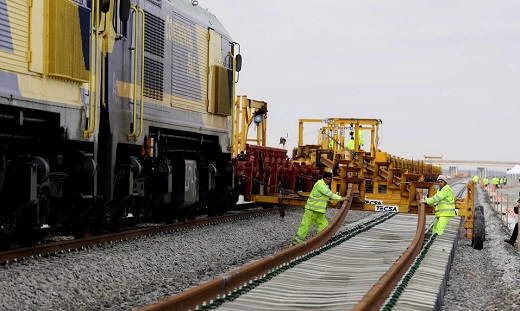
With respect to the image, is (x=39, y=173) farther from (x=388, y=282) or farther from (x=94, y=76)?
(x=388, y=282)

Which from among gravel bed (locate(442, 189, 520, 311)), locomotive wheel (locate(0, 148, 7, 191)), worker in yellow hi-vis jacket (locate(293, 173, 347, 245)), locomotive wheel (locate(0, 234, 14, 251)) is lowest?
gravel bed (locate(442, 189, 520, 311))

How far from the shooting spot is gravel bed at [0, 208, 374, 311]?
25.1 ft

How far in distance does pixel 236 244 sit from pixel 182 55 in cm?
385

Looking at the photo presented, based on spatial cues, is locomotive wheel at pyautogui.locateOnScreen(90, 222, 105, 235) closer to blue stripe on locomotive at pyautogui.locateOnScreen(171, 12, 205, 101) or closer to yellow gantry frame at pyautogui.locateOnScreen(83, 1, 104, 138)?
yellow gantry frame at pyautogui.locateOnScreen(83, 1, 104, 138)

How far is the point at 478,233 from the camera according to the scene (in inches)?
553

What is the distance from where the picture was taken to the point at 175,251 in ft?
37.4

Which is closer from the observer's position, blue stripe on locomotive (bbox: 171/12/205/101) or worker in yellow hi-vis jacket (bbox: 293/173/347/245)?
worker in yellow hi-vis jacket (bbox: 293/173/347/245)

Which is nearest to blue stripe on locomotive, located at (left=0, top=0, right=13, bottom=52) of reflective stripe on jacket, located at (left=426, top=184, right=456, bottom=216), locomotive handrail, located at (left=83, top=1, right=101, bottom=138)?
locomotive handrail, located at (left=83, top=1, right=101, bottom=138)

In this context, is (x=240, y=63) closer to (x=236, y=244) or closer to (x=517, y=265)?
(x=236, y=244)

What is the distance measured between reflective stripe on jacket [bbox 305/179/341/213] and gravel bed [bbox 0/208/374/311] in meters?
0.88

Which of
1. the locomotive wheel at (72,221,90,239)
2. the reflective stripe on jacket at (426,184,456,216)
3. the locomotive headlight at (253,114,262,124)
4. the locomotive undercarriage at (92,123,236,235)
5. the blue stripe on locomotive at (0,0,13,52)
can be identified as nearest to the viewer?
the blue stripe on locomotive at (0,0,13,52)

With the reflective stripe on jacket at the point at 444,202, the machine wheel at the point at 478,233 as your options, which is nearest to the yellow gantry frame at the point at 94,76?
the reflective stripe on jacket at the point at 444,202

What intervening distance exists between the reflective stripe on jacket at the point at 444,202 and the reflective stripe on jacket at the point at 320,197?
1.78 metres

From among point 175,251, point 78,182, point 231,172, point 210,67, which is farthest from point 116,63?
point 231,172
